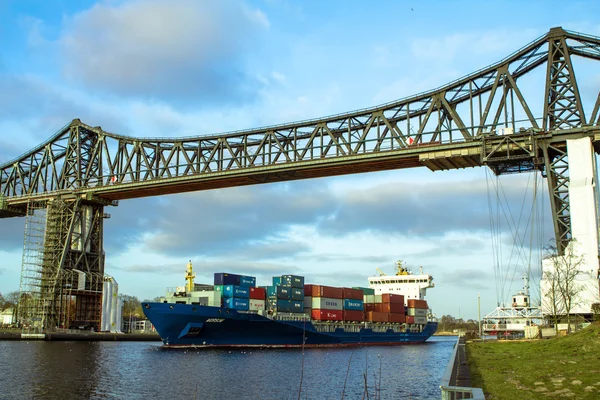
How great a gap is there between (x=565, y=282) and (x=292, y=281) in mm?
31438

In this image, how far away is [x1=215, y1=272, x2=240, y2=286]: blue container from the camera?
59.5 m

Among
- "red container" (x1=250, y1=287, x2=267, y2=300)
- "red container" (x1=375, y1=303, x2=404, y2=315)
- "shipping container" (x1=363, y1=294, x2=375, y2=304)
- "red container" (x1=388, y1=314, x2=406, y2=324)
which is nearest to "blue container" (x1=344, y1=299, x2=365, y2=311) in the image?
"shipping container" (x1=363, y1=294, x2=375, y2=304)

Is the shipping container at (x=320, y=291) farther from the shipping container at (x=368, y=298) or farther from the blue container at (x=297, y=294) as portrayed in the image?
the shipping container at (x=368, y=298)

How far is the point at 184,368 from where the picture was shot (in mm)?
39344

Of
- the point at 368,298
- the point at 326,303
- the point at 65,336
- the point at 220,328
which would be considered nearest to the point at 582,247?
the point at 220,328

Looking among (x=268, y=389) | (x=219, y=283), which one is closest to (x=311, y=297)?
(x=219, y=283)

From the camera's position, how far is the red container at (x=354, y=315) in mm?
71250

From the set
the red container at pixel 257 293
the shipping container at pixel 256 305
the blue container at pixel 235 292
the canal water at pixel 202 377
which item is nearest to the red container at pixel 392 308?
the red container at pixel 257 293

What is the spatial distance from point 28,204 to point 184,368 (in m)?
50.9

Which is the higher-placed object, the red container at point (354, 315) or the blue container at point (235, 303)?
the blue container at point (235, 303)

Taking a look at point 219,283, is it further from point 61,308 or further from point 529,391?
point 529,391

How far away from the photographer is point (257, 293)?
61.0 m

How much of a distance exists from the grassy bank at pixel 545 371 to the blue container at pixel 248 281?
34230 millimetres

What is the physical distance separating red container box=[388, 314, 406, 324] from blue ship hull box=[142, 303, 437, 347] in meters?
15.3
